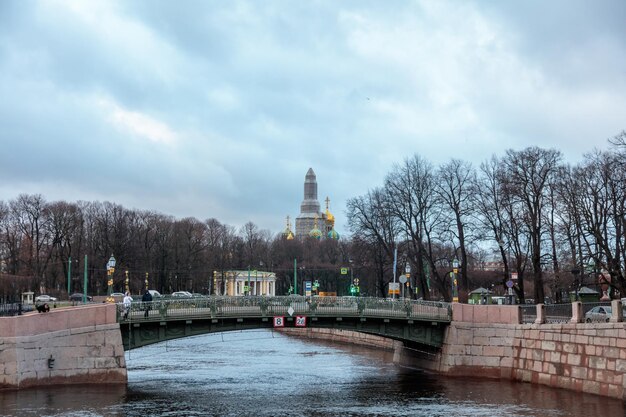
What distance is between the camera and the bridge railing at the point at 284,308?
42.8 meters

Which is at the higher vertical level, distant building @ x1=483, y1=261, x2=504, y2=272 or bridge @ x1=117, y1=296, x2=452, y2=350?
distant building @ x1=483, y1=261, x2=504, y2=272

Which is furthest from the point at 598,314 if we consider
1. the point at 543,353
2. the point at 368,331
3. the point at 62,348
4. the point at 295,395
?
the point at 62,348

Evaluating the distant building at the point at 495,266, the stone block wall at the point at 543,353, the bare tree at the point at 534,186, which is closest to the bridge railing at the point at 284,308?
the stone block wall at the point at 543,353

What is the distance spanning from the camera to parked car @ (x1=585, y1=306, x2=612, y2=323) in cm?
4003

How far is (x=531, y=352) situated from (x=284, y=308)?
13.2 metres

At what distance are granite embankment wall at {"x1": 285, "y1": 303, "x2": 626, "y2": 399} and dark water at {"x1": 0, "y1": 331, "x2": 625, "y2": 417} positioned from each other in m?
0.97

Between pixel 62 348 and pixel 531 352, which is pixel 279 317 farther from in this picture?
pixel 531 352

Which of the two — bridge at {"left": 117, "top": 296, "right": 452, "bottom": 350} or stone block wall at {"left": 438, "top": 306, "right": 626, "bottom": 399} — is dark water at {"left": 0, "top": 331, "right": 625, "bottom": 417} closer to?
stone block wall at {"left": 438, "top": 306, "right": 626, "bottom": 399}

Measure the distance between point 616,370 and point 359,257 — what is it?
49.8 meters

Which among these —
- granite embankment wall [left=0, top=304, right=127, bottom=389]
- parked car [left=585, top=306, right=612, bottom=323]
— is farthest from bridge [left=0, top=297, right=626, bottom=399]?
parked car [left=585, top=306, right=612, bottom=323]

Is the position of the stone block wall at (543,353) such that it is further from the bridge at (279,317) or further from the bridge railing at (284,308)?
the bridge railing at (284,308)

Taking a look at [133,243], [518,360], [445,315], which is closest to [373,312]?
[445,315]

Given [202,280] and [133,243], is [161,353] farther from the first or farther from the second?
[202,280]

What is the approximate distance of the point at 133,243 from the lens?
10844 cm
